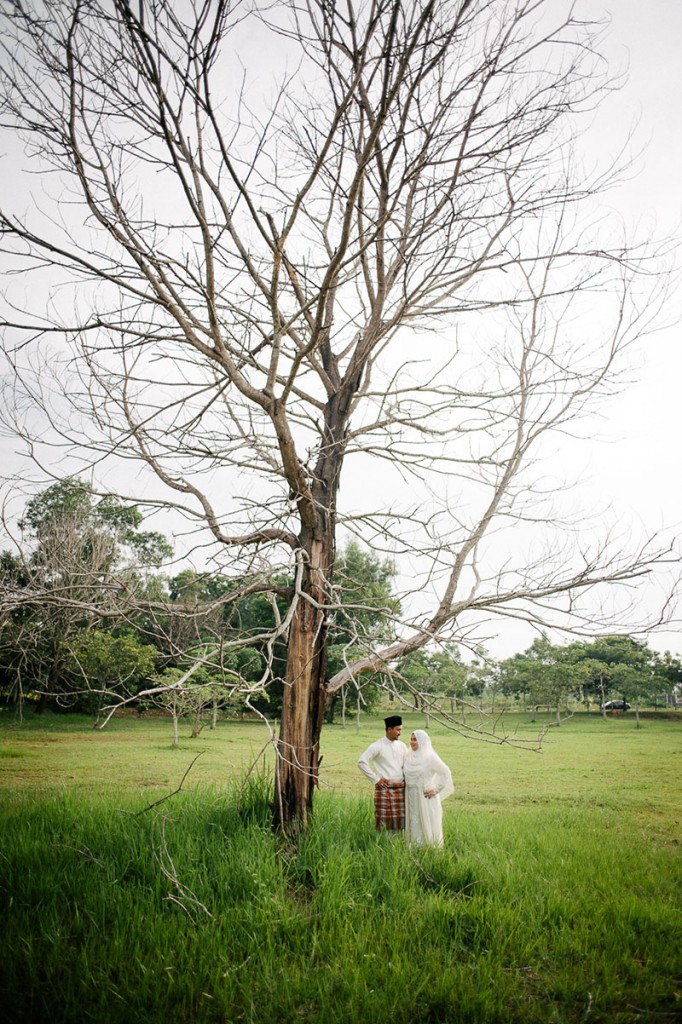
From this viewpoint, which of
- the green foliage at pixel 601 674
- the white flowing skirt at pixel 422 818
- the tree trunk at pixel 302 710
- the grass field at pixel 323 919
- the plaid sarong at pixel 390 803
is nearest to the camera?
the grass field at pixel 323 919

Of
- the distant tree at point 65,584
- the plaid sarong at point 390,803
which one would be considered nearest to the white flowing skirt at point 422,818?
the plaid sarong at point 390,803

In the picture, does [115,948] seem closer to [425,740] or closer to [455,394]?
[425,740]

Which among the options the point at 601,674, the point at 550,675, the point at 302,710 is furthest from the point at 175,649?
the point at 601,674

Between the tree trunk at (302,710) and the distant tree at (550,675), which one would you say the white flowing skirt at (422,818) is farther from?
the distant tree at (550,675)

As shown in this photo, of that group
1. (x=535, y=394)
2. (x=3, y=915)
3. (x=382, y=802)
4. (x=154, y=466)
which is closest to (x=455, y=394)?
(x=535, y=394)

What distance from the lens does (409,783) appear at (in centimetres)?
500

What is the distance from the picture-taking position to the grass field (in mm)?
2621

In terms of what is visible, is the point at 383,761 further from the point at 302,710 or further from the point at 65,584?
the point at 65,584

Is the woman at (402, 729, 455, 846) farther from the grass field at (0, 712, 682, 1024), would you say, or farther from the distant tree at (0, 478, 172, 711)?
the distant tree at (0, 478, 172, 711)

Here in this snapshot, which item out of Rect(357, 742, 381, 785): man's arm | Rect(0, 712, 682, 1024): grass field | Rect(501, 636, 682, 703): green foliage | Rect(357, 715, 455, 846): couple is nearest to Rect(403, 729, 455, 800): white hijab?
Rect(357, 715, 455, 846): couple

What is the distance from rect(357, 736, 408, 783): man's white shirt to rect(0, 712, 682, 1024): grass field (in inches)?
17.2

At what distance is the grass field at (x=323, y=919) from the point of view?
262cm

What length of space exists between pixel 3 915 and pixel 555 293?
17.7 ft

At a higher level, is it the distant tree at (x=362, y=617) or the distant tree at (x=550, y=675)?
the distant tree at (x=362, y=617)
